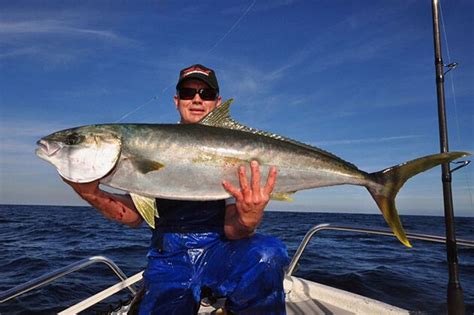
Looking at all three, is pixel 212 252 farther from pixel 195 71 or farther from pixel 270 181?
pixel 195 71

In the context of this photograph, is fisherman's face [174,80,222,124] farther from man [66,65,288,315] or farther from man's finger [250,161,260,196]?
man's finger [250,161,260,196]

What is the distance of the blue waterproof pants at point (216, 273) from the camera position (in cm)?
337

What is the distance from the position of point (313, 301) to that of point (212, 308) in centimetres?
162

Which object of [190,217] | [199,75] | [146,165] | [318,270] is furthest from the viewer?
[318,270]

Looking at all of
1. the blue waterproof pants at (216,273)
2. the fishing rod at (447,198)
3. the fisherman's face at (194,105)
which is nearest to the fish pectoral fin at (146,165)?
the blue waterproof pants at (216,273)

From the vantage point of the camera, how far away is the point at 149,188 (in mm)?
3111

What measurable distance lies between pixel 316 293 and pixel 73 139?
4.30m

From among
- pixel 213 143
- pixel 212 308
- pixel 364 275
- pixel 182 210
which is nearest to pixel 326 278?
pixel 364 275

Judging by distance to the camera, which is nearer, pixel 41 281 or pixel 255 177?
pixel 255 177

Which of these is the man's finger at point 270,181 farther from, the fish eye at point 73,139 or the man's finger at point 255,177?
the fish eye at point 73,139

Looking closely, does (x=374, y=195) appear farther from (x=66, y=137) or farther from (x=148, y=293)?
(x=66, y=137)

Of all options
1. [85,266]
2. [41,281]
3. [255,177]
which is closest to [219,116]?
[255,177]

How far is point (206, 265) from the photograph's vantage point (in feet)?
12.1

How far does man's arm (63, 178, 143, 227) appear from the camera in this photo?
11.2 feet
